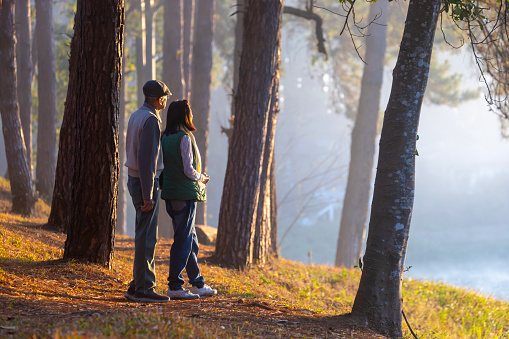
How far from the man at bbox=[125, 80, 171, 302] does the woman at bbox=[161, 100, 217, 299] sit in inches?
7.6

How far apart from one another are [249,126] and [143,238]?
4.08 meters

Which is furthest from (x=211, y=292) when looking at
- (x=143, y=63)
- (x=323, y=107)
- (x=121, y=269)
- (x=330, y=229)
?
(x=323, y=107)

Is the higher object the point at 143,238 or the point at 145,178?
the point at 145,178

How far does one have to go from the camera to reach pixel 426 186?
2453 inches

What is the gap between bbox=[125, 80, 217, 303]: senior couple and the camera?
543cm

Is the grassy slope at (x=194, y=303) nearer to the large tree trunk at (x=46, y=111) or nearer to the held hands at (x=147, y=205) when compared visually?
the held hands at (x=147, y=205)

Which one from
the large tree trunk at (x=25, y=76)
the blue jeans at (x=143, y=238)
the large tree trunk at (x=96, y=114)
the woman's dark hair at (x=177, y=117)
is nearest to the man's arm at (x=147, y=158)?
the blue jeans at (x=143, y=238)

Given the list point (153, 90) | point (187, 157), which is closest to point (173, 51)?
point (153, 90)

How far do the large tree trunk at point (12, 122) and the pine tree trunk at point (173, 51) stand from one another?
20.4 ft

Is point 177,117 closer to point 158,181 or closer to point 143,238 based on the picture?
point 158,181

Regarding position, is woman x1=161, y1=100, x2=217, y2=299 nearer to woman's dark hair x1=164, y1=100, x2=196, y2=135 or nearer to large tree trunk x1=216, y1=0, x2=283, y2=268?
woman's dark hair x1=164, y1=100, x2=196, y2=135

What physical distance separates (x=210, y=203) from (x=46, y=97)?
121ft

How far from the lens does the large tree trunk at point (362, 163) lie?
17469 mm

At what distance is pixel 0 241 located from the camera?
738 cm
